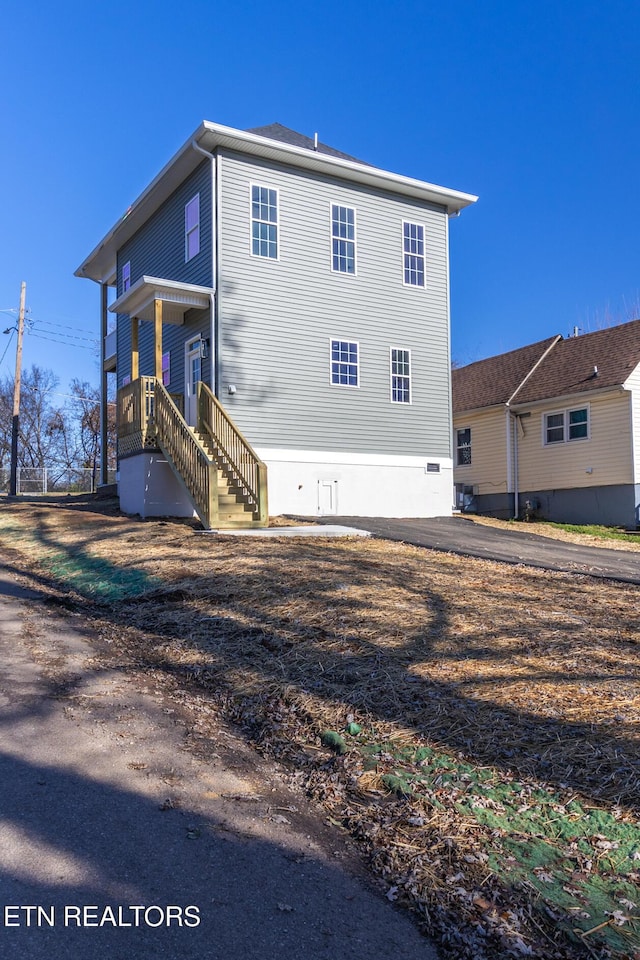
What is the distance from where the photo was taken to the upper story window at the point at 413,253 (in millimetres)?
17109

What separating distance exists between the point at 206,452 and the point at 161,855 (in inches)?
402

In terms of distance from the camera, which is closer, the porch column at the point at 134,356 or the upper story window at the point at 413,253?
the porch column at the point at 134,356

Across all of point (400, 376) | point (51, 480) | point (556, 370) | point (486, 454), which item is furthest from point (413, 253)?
point (51, 480)

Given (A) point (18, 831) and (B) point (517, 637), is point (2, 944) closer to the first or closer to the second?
(A) point (18, 831)

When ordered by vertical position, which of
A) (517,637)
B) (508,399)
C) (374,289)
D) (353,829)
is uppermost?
(374,289)

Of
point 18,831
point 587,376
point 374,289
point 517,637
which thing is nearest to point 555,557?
point 517,637

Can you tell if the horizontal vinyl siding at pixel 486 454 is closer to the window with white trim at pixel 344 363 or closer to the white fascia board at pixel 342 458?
the white fascia board at pixel 342 458

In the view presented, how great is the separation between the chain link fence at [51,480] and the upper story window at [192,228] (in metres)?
19.6

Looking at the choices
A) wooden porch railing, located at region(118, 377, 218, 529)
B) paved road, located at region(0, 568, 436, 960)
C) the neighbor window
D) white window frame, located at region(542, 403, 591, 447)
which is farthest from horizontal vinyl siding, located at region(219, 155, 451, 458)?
paved road, located at region(0, 568, 436, 960)

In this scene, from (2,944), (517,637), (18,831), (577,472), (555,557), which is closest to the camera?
(2,944)

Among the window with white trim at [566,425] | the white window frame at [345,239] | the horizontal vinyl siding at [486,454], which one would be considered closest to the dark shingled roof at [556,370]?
the horizontal vinyl siding at [486,454]

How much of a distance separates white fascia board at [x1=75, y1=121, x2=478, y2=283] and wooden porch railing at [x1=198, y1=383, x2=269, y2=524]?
4.96 meters

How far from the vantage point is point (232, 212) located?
14664 millimetres

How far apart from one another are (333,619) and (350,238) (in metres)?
12.6
